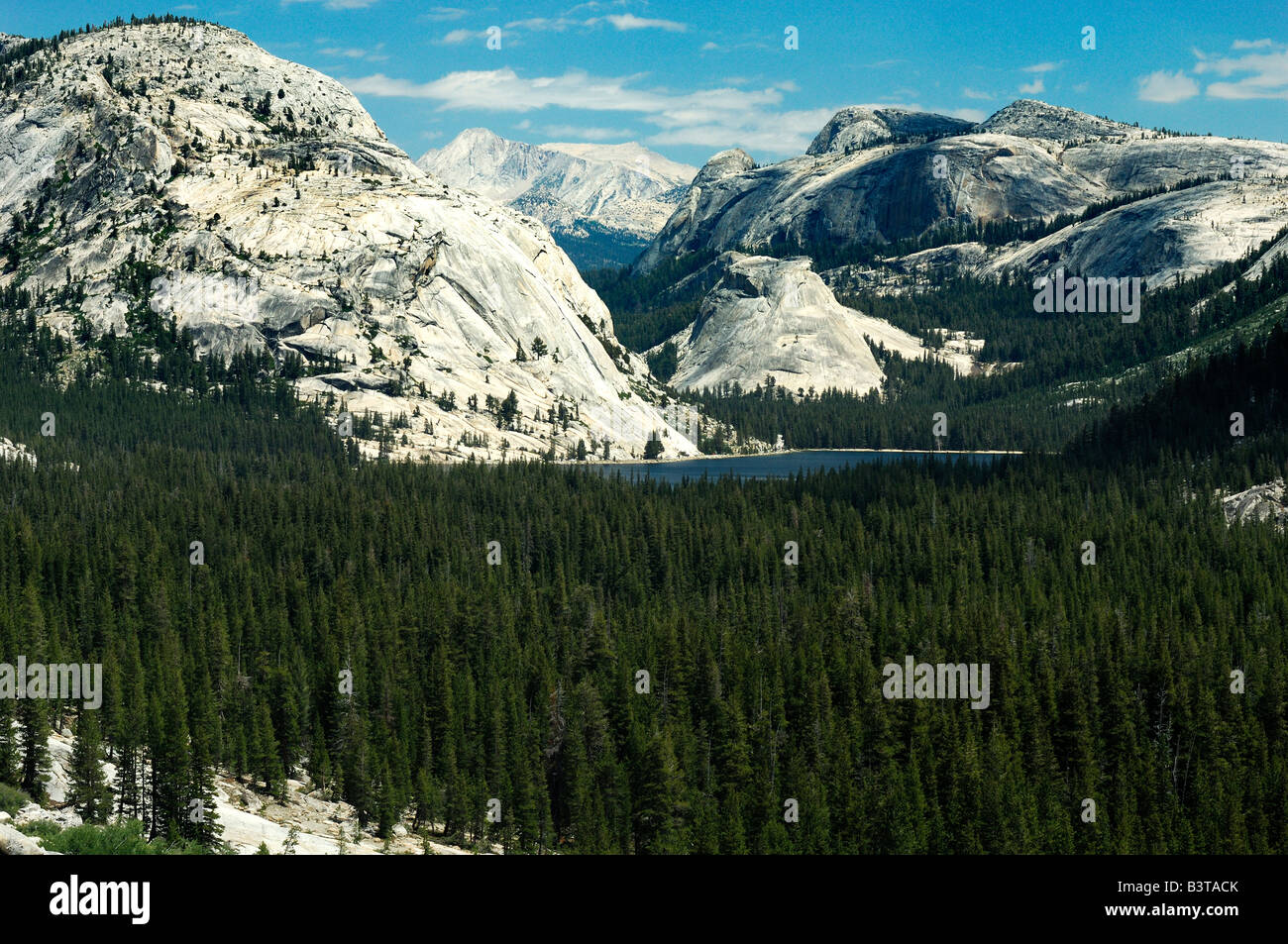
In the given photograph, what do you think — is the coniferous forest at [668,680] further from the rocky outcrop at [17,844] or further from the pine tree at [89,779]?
the rocky outcrop at [17,844]

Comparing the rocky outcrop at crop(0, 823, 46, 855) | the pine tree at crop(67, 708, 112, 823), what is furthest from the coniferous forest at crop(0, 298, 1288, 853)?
the rocky outcrop at crop(0, 823, 46, 855)

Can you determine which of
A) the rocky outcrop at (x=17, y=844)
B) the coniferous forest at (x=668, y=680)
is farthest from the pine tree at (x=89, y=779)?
the rocky outcrop at (x=17, y=844)

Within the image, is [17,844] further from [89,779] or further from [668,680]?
[668,680]

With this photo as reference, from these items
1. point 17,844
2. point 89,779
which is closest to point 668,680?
point 89,779

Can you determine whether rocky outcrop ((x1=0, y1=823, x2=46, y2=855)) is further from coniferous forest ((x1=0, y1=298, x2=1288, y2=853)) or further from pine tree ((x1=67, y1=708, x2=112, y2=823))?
pine tree ((x1=67, y1=708, x2=112, y2=823))

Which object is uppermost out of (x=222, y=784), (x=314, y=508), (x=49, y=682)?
(x=314, y=508)

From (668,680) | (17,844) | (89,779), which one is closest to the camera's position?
(17,844)

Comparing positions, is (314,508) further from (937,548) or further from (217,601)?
(937,548)
